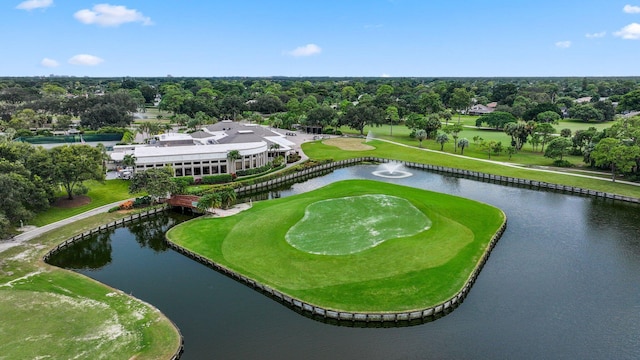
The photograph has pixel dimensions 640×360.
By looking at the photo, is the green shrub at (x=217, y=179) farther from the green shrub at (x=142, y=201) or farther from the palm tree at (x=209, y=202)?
the palm tree at (x=209, y=202)

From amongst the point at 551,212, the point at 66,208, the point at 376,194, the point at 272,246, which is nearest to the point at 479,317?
the point at 272,246

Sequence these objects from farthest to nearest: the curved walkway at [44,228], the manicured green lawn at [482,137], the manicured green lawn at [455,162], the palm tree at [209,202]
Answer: the manicured green lawn at [482,137]
the manicured green lawn at [455,162]
the palm tree at [209,202]
the curved walkway at [44,228]

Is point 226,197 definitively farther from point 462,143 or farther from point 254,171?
point 462,143

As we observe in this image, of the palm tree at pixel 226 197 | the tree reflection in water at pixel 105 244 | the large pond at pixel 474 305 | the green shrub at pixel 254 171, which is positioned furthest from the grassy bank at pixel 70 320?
the green shrub at pixel 254 171

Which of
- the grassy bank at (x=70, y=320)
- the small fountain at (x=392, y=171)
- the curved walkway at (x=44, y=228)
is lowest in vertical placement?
the grassy bank at (x=70, y=320)

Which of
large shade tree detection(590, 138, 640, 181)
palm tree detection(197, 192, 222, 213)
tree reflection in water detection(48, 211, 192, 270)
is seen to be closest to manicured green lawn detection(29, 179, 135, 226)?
Answer: tree reflection in water detection(48, 211, 192, 270)

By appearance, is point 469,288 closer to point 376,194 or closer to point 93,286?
point 376,194
